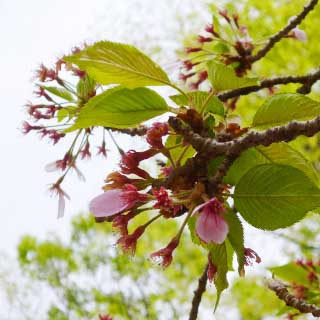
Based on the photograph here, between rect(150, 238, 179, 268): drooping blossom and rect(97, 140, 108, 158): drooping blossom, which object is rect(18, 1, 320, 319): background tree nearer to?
rect(150, 238, 179, 268): drooping blossom

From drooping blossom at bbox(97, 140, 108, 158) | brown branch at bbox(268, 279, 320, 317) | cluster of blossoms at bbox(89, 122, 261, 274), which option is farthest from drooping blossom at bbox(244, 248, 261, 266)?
drooping blossom at bbox(97, 140, 108, 158)

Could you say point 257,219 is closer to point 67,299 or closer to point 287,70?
point 287,70

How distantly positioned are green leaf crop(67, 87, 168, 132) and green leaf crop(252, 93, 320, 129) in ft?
0.34

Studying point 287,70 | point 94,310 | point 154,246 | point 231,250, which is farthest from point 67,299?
point 231,250

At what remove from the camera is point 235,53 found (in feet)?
3.82

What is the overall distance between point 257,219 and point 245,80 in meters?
0.14

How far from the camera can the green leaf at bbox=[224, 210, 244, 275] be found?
1.88ft

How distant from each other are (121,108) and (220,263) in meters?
0.20

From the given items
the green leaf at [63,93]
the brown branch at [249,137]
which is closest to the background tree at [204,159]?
the brown branch at [249,137]

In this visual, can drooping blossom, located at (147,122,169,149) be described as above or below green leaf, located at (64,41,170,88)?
below

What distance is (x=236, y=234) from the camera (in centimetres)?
57

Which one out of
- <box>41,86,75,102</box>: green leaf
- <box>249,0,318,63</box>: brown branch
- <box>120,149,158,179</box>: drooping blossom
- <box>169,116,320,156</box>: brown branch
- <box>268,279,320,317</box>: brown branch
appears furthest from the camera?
<box>249,0,318,63</box>: brown branch

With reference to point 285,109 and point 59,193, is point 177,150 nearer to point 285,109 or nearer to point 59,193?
point 285,109

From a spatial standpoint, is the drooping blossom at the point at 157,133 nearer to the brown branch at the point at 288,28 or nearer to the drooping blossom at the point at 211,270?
the drooping blossom at the point at 211,270
